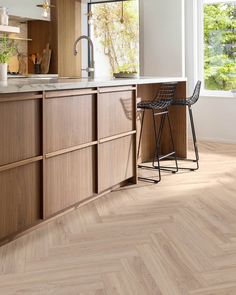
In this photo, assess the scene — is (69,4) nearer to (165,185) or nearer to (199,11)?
(199,11)

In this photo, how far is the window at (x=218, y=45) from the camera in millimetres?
6887

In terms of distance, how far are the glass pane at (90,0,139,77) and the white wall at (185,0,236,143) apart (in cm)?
140

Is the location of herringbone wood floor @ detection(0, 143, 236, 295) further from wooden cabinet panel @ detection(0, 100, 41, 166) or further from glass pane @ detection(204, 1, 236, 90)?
glass pane @ detection(204, 1, 236, 90)

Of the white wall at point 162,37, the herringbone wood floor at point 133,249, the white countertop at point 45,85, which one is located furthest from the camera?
the white wall at point 162,37

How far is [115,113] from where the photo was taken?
3.80 meters

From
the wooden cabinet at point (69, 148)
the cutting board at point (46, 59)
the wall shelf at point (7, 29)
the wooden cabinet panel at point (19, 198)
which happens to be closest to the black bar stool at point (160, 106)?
the wooden cabinet at point (69, 148)

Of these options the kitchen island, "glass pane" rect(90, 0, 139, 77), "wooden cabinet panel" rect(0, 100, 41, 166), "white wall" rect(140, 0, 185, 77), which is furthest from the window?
"wooden cabinet panel" rect(0, 100, 41, 166)

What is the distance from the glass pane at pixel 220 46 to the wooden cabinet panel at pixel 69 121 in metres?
4.06

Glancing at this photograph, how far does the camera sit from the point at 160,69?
Answer: 7.04 meters

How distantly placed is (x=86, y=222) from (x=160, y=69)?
4.34 m

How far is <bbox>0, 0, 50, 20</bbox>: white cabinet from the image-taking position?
615cm

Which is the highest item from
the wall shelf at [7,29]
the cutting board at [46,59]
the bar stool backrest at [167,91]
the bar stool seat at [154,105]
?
the wall shelf at [7,29]

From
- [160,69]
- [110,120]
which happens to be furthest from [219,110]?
[110,120]

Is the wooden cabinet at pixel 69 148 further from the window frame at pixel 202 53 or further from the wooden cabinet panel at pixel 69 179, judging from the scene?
the window frame at pixel 202 53
